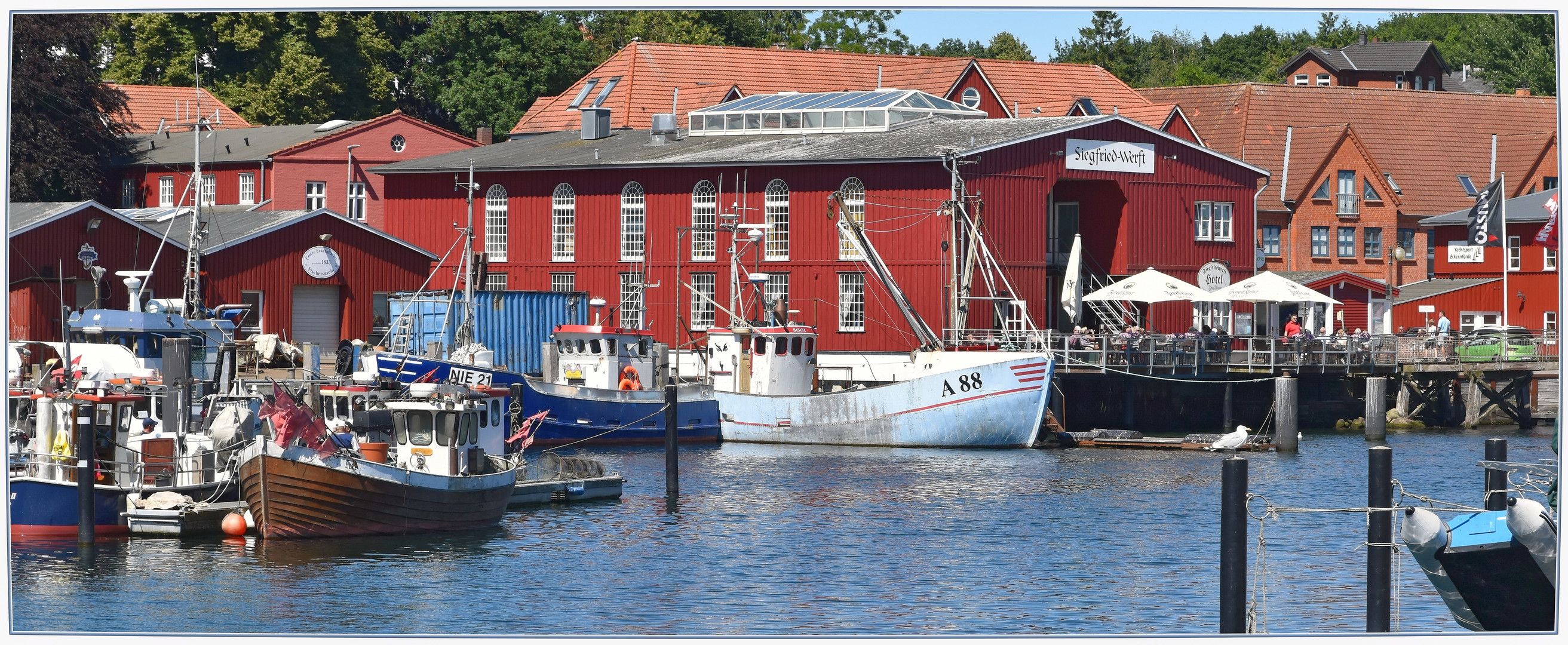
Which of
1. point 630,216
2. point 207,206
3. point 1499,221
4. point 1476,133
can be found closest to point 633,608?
point 630,216

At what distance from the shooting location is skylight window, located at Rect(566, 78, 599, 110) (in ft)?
250

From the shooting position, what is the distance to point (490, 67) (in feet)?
272

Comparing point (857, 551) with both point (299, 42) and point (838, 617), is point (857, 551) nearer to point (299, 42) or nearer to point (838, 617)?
point (838, 617)

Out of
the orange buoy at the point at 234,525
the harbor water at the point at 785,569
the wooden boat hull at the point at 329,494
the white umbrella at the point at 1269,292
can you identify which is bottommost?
the harbor water at the point at 785,569

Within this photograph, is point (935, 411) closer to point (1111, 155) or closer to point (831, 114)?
point (1111, 155)

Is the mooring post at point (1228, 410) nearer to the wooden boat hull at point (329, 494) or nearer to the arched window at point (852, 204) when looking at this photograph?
the arched window at point (852, 204)

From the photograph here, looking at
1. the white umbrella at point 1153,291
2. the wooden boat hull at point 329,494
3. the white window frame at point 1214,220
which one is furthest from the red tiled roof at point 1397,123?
the wooden boat hull at point 329,494

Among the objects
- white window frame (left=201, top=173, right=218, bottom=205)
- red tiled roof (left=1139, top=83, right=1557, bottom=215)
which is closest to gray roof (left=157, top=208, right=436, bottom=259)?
white window frame (left=201, top=173, right=218, bottom=205)

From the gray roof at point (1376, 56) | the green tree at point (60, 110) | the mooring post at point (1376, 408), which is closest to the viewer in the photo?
the mooring post at point (1376, 408)

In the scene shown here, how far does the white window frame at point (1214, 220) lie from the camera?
201 ft

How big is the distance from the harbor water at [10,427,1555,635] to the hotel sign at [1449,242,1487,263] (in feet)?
95.1

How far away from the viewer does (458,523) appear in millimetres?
29641

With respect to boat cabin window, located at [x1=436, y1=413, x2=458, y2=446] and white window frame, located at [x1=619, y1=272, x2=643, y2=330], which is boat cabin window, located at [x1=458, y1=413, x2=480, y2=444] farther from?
white window frame, located at [x1=619, y1=272, x2=643, y2=330]

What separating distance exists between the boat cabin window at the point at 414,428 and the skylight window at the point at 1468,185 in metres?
58.8
